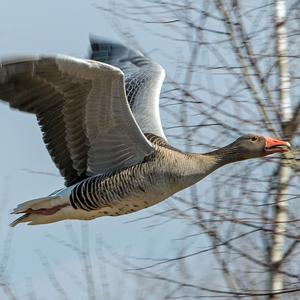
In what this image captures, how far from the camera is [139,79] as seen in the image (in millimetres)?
10047

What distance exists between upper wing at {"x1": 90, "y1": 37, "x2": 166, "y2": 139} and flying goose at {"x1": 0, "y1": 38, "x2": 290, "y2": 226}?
288mm

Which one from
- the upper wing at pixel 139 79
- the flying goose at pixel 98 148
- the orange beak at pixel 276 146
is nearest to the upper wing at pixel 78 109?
the flying goose at pixel 98 148

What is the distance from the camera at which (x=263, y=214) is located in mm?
6789

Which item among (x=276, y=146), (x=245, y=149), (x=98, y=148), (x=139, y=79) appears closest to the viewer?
(x=276, y=146)

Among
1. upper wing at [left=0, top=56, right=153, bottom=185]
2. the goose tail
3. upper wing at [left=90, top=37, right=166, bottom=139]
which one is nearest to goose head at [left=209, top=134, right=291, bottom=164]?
upper wing at [left=0, top=56, right=153, bottom=185]

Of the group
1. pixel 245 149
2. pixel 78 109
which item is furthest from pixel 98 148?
pixel 245 149

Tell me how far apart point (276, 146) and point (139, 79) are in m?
2.82

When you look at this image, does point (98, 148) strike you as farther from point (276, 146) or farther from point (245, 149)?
point (276, 146)

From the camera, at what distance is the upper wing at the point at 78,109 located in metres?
7.46

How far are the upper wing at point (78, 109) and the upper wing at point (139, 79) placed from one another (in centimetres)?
66

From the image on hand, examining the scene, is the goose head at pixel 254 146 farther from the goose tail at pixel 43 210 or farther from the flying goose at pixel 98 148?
the goose tail at pixel 43 210

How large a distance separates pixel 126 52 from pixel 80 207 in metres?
2.97

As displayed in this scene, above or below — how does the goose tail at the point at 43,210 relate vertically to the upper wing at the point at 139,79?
below

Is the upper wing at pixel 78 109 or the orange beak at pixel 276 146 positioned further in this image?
the upper wing at pixel 78 109
